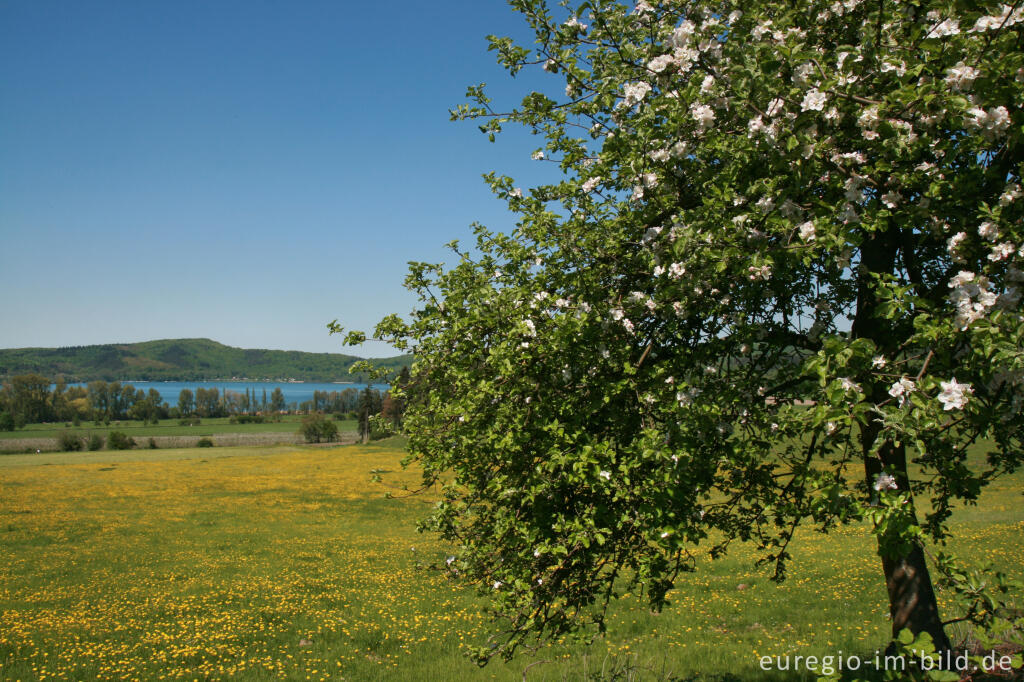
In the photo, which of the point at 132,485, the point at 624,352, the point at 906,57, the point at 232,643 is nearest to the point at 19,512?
the point at 132,485

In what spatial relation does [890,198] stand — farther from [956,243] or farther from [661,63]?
[661,63]

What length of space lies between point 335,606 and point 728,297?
17667mm

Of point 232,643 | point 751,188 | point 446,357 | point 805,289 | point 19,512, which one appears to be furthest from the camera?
point 19,512

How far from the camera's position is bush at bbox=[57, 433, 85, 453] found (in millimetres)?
101625

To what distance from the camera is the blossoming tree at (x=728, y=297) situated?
4.73 metres

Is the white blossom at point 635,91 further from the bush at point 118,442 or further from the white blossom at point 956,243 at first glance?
the bush at point 118,442

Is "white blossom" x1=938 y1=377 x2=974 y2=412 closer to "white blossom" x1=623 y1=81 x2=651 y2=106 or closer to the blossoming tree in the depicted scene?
the blossoming tree

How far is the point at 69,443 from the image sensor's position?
335ft

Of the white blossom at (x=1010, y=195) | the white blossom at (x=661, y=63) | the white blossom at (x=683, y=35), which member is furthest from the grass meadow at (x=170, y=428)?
the white blossom at (x=1010, y=195)

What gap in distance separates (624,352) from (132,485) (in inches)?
2335

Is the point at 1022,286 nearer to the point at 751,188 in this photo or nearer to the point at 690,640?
the point at 751,188

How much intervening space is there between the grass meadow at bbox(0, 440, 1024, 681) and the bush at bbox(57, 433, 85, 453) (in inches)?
3018

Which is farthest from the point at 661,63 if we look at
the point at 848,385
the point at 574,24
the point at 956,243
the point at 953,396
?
the point at 953,396

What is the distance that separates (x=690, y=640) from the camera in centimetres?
1495
